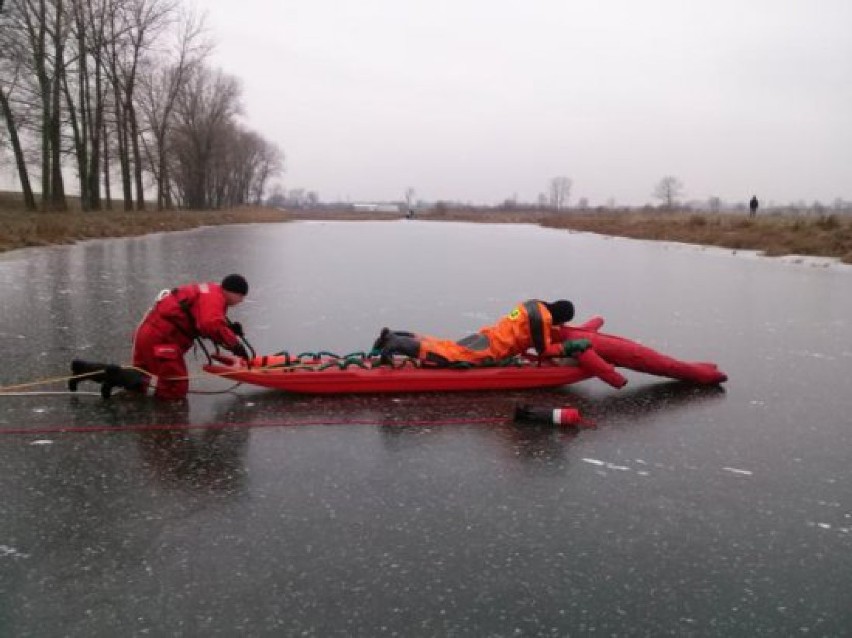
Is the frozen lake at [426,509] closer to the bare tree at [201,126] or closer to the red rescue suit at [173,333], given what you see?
the red rescue suit at [173,333]

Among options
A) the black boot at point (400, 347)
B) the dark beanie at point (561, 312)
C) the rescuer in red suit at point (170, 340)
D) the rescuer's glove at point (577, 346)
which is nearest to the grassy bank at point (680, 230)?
the rescuer in red suit at point (170, 340)

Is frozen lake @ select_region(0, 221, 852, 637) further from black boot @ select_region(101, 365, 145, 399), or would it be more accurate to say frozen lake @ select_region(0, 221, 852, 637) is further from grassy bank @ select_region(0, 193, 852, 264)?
grassy bank @ select_region(0, 193, 852, 264)

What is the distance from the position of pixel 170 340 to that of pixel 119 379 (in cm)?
48

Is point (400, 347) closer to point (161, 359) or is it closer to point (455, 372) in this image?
point (455, 372)

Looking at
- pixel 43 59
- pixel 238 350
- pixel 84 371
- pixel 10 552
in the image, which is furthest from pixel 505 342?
pixel 43 59

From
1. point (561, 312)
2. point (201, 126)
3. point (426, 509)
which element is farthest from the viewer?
Result: point (201, 126)

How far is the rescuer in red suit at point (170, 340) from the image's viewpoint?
5.18 metres

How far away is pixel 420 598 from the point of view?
8.93ft

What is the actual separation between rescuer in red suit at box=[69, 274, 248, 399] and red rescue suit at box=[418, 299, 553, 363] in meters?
1.66

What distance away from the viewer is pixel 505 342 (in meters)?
5.85

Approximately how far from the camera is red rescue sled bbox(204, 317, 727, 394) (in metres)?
5.44

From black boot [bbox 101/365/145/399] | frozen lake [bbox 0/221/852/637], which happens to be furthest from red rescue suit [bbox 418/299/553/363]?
black boot [bbox 101/365/145/399]

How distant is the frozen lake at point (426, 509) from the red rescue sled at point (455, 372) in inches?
5.1

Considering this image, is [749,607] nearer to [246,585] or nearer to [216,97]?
[246,585]
